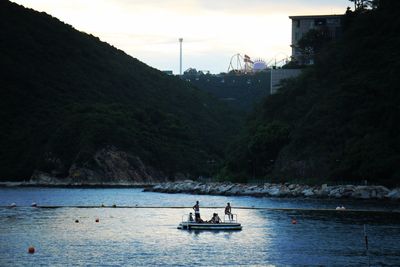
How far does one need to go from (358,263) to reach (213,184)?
346ft

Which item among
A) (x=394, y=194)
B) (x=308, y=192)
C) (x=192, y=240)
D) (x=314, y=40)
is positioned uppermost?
(x=314, y=40)

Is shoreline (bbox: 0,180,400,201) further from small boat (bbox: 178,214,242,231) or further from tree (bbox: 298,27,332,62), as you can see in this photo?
small boat (bbox: 178,214,242,231)

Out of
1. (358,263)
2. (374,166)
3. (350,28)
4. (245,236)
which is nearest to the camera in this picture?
(358,263)

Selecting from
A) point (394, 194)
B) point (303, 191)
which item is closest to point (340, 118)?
point (303, 191)

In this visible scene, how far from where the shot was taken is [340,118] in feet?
474

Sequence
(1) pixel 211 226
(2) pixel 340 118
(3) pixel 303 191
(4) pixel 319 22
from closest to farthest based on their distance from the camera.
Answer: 1. (1) pixel 211 226
2. (3) pixel 303 191
3. (2) pixel 340 118
4. (4) pixel 319 22

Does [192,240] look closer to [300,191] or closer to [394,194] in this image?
[394,194]

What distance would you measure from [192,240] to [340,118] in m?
75.4

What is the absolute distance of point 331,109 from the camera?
5773 inches

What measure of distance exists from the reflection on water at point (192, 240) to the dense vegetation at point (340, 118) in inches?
1341

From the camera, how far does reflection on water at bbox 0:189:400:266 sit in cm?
6306

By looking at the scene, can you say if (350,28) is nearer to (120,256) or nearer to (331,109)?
(331,109)

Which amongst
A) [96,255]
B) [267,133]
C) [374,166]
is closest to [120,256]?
[96,255]

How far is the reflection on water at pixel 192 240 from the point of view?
63.1 metres
